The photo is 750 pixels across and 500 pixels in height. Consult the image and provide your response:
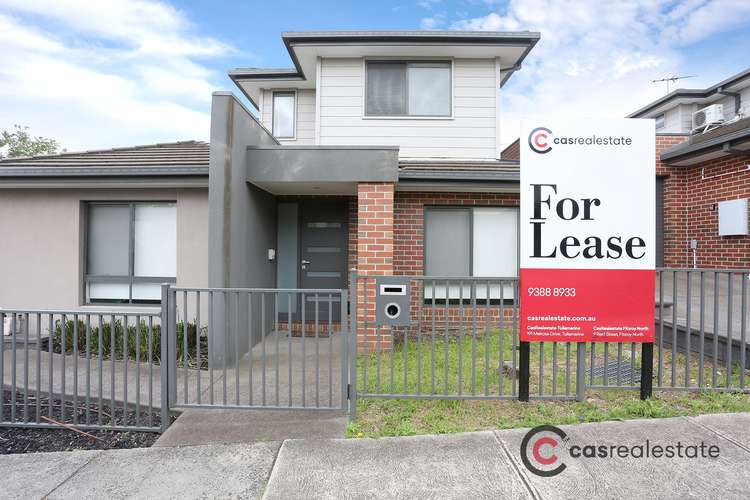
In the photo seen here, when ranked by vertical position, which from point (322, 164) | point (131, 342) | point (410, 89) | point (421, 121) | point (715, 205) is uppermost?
point (410, 89)

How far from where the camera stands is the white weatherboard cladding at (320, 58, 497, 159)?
9.17m

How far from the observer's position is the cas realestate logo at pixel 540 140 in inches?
154

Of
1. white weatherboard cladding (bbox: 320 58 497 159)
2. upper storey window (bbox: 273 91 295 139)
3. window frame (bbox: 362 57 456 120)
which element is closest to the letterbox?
white weatherboard cladding (bbox: 320 58 497 159)

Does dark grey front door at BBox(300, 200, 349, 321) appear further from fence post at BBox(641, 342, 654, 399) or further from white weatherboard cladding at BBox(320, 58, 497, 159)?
fence post at BBox(641, 342, 654, 399)

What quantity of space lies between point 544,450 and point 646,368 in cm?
165

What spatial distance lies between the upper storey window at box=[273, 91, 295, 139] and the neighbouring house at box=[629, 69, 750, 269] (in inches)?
371

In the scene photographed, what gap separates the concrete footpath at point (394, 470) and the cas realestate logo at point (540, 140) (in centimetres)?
254

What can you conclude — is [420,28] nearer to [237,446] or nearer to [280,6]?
[280,6]

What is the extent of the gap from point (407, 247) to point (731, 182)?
21.0 ft

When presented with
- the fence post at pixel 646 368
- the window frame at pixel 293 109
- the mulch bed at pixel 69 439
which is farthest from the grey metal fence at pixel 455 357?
the window frame at pixel 293 109

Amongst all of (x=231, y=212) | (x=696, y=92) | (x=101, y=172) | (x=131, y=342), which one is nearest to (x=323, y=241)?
(x=231, y=212)

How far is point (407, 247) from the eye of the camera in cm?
770

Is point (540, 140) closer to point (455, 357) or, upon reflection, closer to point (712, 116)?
point (455, 357)

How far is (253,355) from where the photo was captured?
6.25 meters
